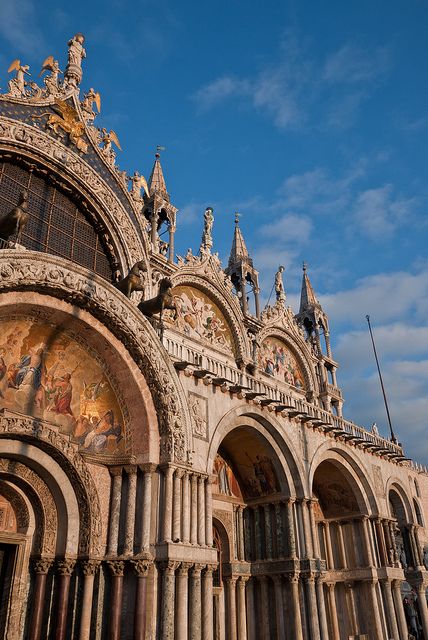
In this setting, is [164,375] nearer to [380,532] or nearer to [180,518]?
[180,518]

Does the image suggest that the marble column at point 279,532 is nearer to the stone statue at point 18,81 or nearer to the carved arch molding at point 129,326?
the carved arch molding at point 129,326

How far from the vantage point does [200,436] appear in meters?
14.2

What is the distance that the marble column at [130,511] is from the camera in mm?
12148

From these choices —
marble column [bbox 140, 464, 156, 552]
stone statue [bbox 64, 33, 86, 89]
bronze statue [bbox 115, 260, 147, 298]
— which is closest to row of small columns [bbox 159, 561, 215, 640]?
marble column [bbox 140, 464, 156, 552]

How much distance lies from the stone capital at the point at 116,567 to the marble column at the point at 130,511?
223 millimetres

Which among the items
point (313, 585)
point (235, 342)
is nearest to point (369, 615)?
point (313, 585)

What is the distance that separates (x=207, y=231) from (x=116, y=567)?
12.1 m

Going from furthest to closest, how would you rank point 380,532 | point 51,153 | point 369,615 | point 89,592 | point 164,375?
point 380,532, point 369,615, point 51,153, point 164,375, point 89,592

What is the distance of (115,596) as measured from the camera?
11789 millimetres

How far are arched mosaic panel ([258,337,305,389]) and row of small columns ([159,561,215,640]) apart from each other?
971 cm

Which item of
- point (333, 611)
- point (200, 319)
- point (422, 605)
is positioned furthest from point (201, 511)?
point (422, 605)

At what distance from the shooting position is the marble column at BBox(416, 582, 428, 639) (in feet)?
74.6

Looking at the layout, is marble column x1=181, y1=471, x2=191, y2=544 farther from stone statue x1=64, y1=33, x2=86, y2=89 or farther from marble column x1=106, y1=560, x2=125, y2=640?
stone statue x1=64, y1=33, x2=86, y2=89

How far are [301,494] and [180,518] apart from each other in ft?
18.6
